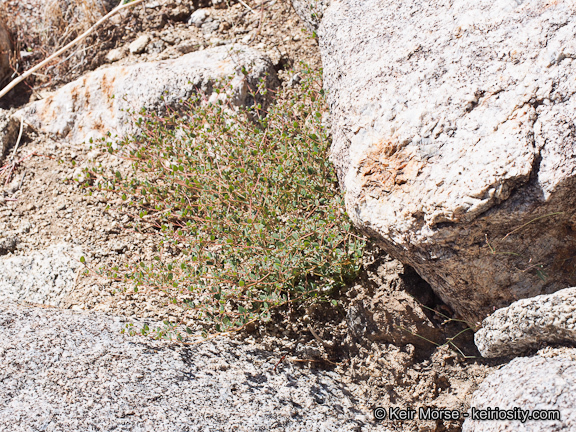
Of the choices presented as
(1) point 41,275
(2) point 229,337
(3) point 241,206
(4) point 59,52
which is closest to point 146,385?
(2) point 229,337

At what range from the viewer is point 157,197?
151 inches

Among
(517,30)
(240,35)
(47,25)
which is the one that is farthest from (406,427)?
(47,25)

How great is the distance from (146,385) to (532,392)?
1701 mm

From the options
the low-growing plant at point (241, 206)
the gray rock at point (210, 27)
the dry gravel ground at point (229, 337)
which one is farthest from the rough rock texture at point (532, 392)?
the gray rock at point (210, 27)

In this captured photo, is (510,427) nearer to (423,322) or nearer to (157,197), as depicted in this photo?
(423,322)

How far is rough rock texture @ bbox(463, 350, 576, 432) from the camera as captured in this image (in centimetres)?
183

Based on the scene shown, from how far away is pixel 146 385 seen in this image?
2.40 m

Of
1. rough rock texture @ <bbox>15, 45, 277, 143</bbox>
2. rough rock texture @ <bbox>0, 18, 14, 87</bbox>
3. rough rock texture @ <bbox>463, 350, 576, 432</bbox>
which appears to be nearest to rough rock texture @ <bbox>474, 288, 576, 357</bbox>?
rough rock texture @ <bbox>463, 350, 576, 432</bbox>

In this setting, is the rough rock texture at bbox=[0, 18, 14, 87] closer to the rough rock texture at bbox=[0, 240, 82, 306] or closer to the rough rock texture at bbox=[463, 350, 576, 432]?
the rough rock texture at bbox=[0, 240, 82, 306]

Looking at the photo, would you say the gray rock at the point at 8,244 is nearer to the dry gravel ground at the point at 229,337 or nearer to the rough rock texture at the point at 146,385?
the dry gravel ground at the point at 229,337

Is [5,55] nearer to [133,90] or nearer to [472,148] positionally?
[133,90]

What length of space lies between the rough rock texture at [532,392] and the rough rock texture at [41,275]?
2696mm

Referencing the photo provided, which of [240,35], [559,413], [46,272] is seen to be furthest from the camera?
[240,35]

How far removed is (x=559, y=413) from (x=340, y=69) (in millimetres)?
2043
